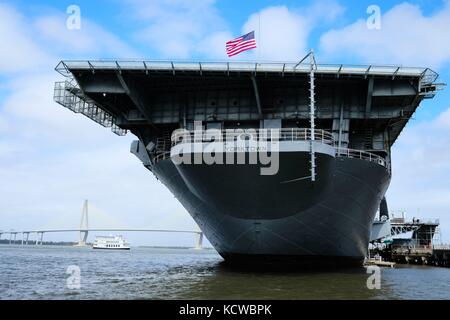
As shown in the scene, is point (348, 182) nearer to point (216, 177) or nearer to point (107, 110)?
point (216, 177)

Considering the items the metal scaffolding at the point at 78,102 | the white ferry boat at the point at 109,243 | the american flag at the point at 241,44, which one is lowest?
the white ferry boat at the point at 109,243

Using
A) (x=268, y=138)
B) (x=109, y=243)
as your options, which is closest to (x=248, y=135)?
(x=268, y=138)

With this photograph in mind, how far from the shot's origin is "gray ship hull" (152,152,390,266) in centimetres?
1427

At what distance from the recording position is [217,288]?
12352 mm

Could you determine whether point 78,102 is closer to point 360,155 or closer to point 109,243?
point 360,155

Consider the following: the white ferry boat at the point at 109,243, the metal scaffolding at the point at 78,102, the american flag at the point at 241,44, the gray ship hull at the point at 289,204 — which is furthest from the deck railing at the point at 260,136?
the white ferry boat at the point at 109,243

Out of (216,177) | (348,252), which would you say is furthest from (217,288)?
(348,252)

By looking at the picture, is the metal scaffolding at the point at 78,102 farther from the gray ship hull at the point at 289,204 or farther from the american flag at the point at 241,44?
the american flag at the point at 241,44

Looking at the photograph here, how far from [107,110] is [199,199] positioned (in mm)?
6182

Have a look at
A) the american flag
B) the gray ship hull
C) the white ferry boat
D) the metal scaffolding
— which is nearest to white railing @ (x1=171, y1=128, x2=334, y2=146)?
the gray ship hull

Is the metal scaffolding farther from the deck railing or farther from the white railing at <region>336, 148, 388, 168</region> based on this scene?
the white railing at <region>336, 148, 388, 168</region>

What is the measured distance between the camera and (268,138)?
52.3 ft

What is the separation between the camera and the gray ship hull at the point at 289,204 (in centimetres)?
1427

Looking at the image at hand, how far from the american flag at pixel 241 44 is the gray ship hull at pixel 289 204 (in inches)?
166
